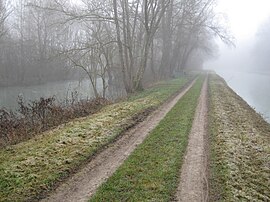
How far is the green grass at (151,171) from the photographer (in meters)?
6.55

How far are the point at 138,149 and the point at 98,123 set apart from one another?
331 cm

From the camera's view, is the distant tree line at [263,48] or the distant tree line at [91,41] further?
the distant tree line at [263,48]

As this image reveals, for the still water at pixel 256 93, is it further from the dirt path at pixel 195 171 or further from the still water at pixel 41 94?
the still water at pixel 41 94

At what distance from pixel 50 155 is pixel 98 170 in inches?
66.1

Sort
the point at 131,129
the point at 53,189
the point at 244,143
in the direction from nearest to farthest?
1. the point at 53,189
2. the point at 244,143
3. the point at 131,129

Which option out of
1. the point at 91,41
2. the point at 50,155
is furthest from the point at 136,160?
the point at 91,41

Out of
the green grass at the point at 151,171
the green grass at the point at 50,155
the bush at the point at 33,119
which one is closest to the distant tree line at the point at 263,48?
the bush at the point at 33,119

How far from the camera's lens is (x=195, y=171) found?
26.2 feet

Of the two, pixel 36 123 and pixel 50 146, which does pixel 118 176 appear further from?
pixel 36 123

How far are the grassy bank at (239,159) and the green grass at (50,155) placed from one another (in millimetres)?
3713

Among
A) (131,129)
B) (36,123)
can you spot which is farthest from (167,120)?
(36,123)

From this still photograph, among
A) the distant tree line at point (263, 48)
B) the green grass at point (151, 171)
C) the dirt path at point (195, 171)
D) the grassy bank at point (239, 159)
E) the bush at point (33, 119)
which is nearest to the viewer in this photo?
the green grass at point (151, 171)

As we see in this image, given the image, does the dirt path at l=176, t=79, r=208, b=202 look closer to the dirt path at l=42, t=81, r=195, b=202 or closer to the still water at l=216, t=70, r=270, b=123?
the dirt path at l=42, t=81, r=195, b=202

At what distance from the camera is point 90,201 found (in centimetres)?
624
